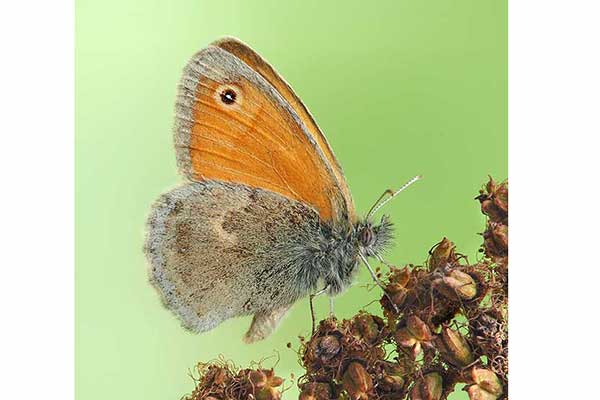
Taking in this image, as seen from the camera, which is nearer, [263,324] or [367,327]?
[367,327]

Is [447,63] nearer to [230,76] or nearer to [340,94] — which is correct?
[340,94]

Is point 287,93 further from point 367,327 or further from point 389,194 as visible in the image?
point 367,327

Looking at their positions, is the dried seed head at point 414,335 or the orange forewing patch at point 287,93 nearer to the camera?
the dried seed head at point 414,335

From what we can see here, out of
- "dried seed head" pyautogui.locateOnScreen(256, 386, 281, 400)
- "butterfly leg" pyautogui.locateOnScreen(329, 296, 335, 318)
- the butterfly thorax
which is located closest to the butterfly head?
the butterfly thorax

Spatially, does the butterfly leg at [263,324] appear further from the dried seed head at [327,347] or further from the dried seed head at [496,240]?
the dried seed head at [496,240]

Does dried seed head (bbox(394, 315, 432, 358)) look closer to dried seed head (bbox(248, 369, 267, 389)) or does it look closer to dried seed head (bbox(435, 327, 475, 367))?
dried seed head (bbox(435, 327, 475, 367))

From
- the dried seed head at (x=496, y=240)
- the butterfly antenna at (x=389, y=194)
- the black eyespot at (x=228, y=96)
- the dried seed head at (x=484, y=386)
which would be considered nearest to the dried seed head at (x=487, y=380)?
the dried seed head at (x=484, y=386)

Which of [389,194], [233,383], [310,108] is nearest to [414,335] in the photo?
[389,194]
